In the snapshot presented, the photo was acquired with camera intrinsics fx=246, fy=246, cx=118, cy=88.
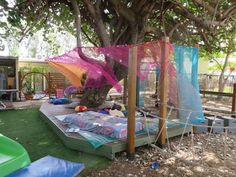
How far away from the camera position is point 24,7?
646 centimetres

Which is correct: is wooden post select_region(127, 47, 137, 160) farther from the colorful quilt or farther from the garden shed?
the garden shed

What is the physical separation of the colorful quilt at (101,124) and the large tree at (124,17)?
149 centimetres

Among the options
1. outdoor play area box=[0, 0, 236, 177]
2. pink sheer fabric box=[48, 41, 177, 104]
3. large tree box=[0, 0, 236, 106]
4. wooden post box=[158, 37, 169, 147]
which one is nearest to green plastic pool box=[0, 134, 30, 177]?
outdoor play area box=[0, 0, 236, 177]

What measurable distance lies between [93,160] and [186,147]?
180 centimetres

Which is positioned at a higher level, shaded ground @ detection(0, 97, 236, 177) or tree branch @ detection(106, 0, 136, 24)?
tree branch @ detection(106, 0, 136, 24)

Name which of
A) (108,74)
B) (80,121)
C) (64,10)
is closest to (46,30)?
(64,10)

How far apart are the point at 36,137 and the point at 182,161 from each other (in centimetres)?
304

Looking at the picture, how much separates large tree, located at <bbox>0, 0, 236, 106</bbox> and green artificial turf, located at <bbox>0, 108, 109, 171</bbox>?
1.84 meters

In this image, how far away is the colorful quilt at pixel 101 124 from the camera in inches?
173

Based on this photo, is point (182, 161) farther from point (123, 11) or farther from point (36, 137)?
point (123, 11)

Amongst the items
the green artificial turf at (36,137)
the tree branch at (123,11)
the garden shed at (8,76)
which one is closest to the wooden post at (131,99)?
the green artificial turf at (36,137)

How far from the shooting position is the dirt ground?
354cm

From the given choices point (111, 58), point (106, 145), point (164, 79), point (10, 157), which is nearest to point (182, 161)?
point (106, 145)

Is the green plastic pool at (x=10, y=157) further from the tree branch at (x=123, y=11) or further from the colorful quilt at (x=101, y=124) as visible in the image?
the tree branch at (x=123, y=11)
